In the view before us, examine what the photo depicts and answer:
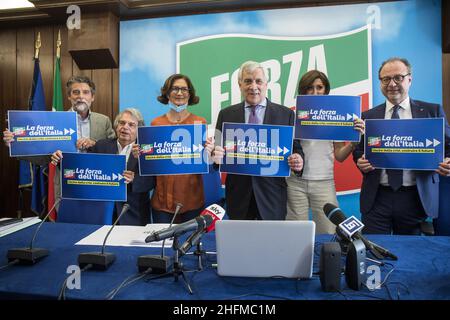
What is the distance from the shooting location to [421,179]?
242cm

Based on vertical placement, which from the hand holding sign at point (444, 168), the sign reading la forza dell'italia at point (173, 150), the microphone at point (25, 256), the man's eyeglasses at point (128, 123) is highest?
the man's eyeglasses at point (128, 123)

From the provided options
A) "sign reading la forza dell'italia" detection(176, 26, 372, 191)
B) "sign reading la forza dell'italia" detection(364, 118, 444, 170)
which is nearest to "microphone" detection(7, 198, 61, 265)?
"sign reading la forza dell'italia" detection(364, 118, 444, 170)

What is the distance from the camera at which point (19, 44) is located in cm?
461

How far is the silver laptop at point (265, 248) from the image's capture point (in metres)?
1.38

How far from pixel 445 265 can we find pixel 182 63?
3.28 m

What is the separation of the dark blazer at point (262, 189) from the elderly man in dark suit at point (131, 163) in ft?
2.11

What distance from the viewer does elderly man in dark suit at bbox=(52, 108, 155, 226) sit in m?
2.72

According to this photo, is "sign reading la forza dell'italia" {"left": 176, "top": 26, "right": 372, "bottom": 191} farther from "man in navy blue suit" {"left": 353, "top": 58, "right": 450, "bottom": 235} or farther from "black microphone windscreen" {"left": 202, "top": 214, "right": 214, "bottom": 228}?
"black microphone windscreen" {"left": 202, "top": 214, "right": 214, "bottom": 228}

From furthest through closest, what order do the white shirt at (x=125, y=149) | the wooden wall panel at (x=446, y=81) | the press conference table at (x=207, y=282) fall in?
Result: 1. the wooden wall panel at (x=446, y=81)
2. the white shirt at (x=125, y=149)
3. the press conference table at (x=207, y=282)

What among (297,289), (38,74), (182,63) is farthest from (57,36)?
(297,289)

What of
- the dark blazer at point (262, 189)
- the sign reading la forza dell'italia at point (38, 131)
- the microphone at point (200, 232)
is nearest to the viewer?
the microphone at point (200, 232)

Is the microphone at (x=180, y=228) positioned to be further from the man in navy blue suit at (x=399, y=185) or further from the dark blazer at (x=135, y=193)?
the man in navy blue suit at (x=399, y=185)

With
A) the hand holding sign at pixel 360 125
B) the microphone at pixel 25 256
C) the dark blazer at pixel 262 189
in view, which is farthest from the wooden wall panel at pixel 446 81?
the microphone at pixel 25 256
